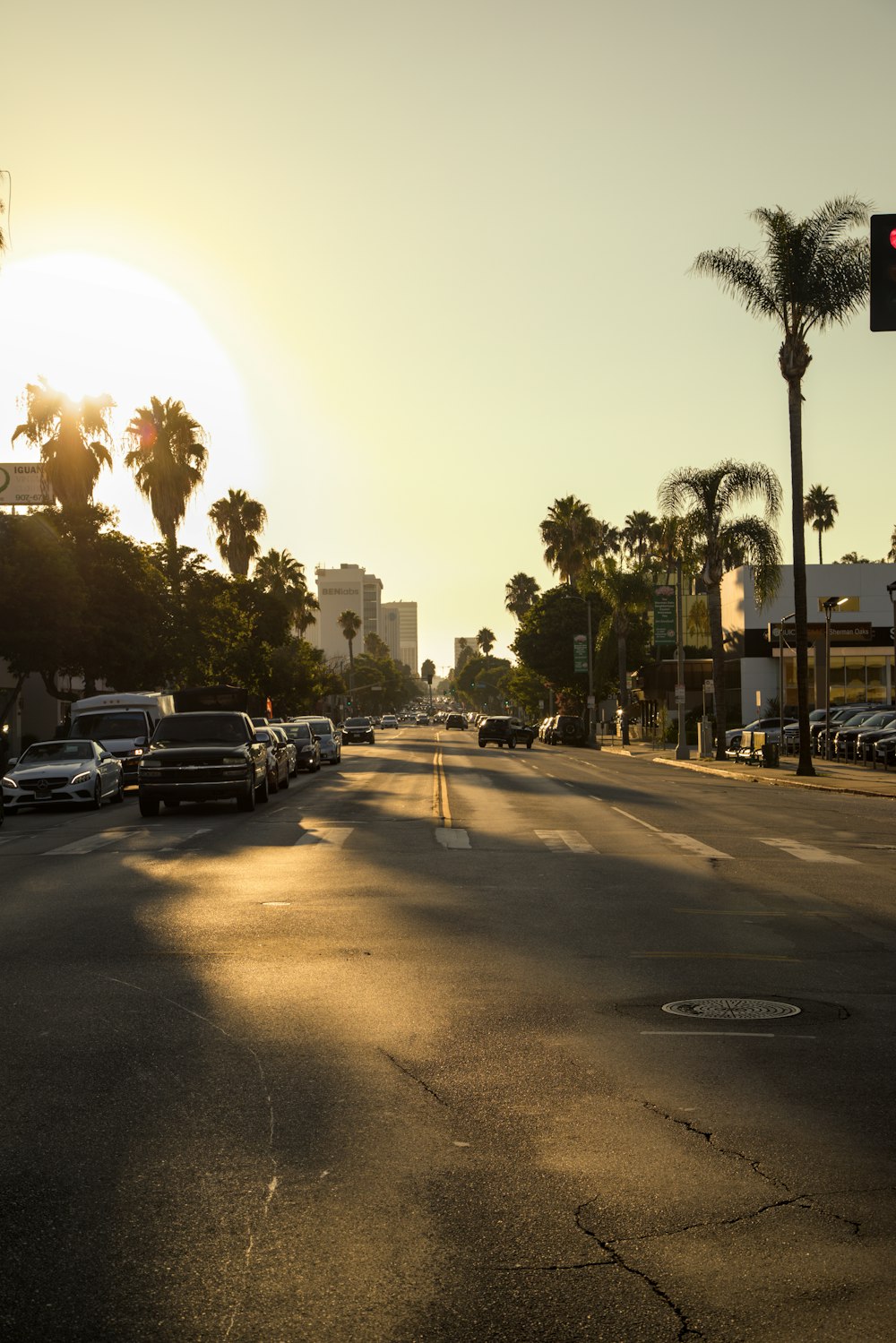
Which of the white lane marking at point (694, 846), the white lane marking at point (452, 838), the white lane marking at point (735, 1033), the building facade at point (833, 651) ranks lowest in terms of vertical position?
the white lane marking at point (694, 846)

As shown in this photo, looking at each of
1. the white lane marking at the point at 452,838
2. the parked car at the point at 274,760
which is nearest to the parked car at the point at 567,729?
the parked car at the point at 274,760

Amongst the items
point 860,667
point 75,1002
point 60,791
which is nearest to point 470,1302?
point 75,1002

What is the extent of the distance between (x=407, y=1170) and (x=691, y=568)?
2206 inches

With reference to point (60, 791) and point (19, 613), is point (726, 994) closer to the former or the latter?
point (60, 791)

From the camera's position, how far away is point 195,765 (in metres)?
25.6

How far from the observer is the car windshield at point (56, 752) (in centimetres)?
3000

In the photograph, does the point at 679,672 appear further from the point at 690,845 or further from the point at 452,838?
the point at 690,845

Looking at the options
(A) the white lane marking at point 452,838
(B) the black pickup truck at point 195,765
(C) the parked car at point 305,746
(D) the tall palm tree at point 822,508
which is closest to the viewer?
(A) the white lane marking at point 452,838

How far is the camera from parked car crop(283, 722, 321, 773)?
150ft

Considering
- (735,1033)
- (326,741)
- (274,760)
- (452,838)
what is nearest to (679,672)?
(326,741)

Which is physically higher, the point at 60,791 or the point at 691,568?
the point at 691,568

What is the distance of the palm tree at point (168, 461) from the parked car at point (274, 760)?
25.9 meters

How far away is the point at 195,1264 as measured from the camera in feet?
15.5

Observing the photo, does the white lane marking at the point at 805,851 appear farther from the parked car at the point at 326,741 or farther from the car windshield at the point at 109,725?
the parked car at the point at 326,741
